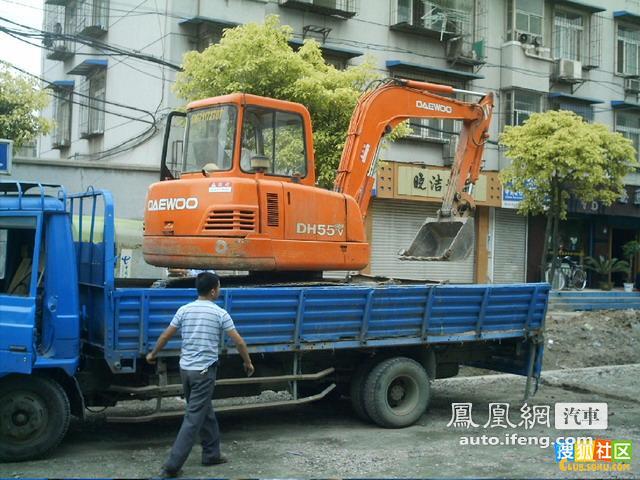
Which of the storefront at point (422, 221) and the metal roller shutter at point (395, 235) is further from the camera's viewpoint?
the metal roller shutter at point (395, 235)

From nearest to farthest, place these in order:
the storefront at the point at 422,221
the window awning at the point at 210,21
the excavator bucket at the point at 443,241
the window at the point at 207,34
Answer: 1. the excavator bucket at the point at 443,241
2. the window awning at the point at 210,21
3. the window at the point at 207,34
4. the storefront at the point at 422,221

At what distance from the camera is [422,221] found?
A: 2472cm

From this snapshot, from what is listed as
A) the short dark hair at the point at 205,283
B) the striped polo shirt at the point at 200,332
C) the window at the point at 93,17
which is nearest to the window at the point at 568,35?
the window at the point at 93,17

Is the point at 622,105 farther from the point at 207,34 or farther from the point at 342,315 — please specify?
the point at 342,315

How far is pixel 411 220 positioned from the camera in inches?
956

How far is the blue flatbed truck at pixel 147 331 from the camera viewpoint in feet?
21.8

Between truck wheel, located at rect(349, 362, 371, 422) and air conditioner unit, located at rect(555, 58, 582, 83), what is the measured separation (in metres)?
20.6

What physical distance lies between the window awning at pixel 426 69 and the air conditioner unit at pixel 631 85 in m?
8.06

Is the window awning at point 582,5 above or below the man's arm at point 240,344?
above

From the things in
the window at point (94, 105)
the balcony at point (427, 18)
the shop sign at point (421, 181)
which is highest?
the balcony at point (427, 18)

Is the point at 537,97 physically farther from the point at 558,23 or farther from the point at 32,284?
the point at 32,284

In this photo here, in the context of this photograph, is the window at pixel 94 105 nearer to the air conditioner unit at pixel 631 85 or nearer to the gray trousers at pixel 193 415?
the gray trousers at pixel 193 415

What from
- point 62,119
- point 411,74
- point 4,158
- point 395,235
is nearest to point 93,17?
point 62,119

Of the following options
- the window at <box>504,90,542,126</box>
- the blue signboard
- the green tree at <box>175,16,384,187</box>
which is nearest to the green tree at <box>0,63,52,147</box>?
the green tree at <box>175,16,384,187</box>
